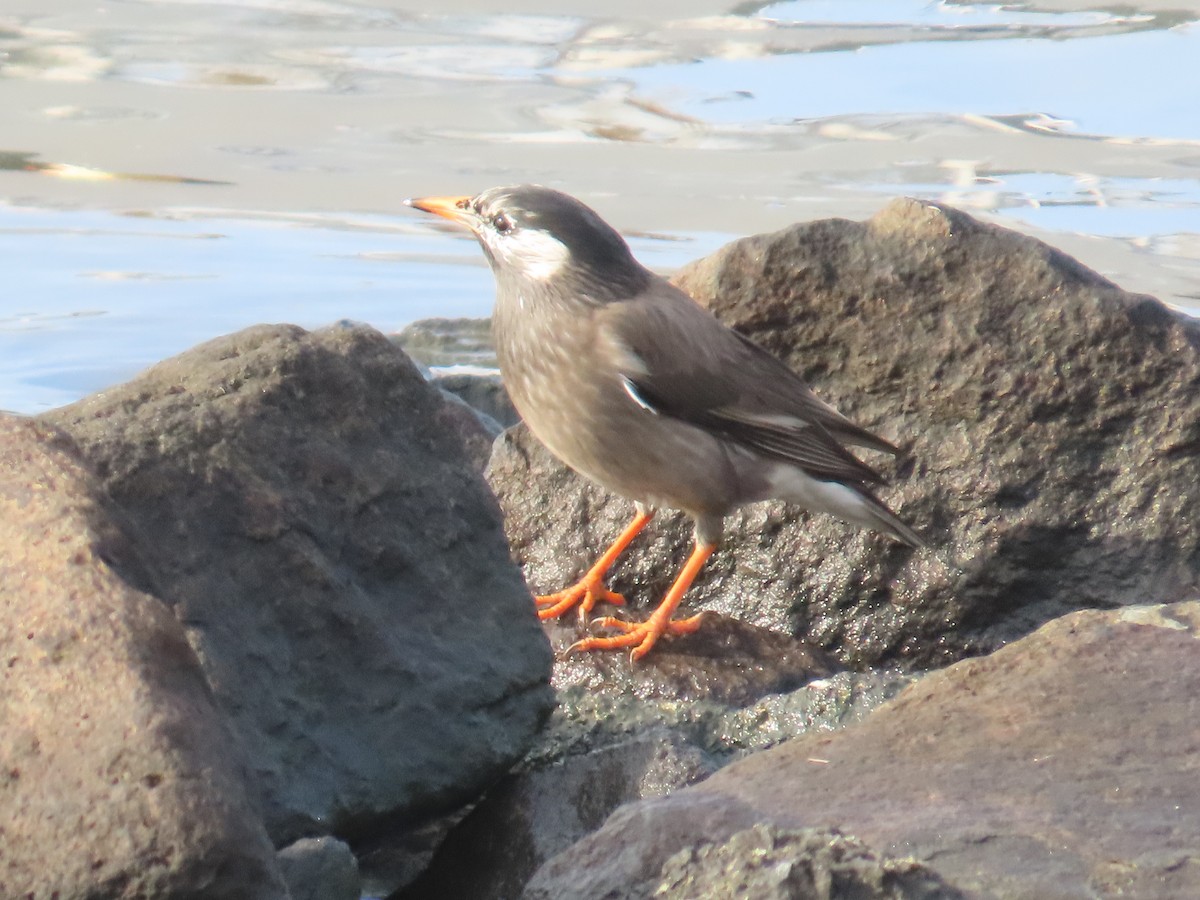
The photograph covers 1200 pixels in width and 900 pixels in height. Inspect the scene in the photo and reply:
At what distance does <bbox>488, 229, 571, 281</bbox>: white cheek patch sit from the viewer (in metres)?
6.74

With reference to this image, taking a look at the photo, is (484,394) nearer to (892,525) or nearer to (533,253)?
(533,253)

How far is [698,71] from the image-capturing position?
1379 cm

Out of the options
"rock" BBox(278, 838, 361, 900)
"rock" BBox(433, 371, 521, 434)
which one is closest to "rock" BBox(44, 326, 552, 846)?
"rock" BBox(278, 838, 361, 900)

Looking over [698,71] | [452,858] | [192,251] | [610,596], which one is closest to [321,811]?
[452,858]

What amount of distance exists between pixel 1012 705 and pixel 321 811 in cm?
158

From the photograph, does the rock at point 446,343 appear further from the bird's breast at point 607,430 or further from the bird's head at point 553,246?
the bird's breast at point 607,430

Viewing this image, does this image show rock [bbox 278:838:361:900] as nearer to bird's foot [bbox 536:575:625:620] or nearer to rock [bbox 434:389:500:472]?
bird's foot [bbox 536:575:625:620]

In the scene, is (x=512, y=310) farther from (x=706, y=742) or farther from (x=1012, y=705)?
(x=1012, y=705)

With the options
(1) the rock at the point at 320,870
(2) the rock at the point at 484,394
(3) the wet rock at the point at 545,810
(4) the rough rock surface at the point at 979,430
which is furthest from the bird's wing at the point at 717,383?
(1) the rock at the point at 320,870

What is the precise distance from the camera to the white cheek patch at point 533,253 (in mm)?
6738

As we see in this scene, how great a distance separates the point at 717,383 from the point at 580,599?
3.05ft

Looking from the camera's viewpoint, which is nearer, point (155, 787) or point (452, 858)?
point (155, 787)

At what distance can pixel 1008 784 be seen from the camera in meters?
3.26

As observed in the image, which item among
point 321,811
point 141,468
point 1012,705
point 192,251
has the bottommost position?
point 192,251
